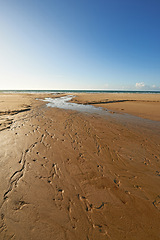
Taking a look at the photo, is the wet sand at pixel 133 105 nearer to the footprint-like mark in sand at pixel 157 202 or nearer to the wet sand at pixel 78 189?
the wet sand at pixel 78 189

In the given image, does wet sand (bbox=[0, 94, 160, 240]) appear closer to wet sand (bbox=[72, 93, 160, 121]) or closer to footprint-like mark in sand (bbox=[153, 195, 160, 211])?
footprint-like mark in sand (bbox=[153, 195, 160, 211])

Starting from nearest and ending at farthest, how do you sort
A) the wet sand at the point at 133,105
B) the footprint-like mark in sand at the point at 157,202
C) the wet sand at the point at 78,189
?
1. the wet sand at the point at 78,189
2. the footprint-like mark in sand at the point at 157,202
3. the wet sand at the point at 133,105

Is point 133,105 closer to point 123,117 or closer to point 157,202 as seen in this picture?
point 123,117

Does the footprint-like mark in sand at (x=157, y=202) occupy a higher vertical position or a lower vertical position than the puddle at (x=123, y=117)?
lower

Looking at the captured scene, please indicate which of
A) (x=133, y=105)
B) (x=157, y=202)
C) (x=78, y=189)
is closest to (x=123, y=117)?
(x=133, y=105)

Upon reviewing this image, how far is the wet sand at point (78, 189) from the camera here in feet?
A: 8.71

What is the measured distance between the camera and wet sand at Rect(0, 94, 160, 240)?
2656 millimetres

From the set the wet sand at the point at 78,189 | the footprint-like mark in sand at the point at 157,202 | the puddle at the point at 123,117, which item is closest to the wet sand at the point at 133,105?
the puddle at the point at 123,117

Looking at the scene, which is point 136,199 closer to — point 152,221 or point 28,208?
point 152,221

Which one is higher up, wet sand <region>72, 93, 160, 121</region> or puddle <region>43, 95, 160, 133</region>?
wet sand <region>72, 93, 160, 121</region>

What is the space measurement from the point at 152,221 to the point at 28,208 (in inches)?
148

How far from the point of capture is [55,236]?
2508mm

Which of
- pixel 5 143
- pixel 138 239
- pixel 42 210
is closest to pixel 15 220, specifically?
pixel 42 210

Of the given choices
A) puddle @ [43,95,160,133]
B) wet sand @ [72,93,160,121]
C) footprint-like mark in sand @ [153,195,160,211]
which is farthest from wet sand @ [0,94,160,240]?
wet sand @ [72,93,160,121]
